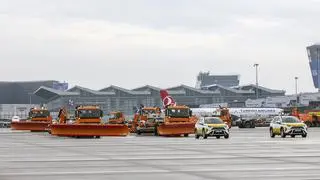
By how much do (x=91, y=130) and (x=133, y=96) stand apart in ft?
429

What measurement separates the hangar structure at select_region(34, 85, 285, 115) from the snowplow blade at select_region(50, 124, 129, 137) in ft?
394

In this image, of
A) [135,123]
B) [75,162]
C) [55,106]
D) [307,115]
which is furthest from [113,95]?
[75,162]

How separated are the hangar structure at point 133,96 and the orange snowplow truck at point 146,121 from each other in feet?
354

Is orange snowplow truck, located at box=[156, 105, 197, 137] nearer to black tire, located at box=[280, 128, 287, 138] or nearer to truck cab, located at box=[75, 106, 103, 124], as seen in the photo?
truck cab, located at box=[75, 106, 103, 124]

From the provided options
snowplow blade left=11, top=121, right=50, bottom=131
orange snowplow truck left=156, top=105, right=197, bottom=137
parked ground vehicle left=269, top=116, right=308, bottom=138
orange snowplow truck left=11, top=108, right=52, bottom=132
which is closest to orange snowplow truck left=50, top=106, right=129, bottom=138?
orange snowplow truck left=156, top=105, right=197, bottom=137

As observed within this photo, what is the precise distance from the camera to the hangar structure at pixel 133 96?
17812 centimetres

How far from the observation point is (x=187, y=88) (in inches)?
7397

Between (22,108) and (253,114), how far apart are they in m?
81.0

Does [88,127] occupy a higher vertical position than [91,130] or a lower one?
higher

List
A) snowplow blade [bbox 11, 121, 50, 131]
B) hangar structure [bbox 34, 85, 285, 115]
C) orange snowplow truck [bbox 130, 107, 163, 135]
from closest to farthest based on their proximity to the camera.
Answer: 1. orange snowplow truck [bbox 130, 107, 163, 135]
2. snowplow blade [bbox 11, 121, 50, 131]
3. hangar structure [bbox 34, 85, 285, 115]

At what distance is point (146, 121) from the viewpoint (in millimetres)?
58750

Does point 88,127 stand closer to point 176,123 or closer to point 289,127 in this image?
point 176,123

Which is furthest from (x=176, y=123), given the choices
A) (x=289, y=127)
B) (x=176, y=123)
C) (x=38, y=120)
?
(x=38, y=120)

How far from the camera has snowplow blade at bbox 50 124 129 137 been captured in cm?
5081
